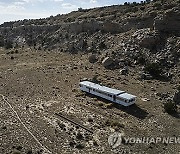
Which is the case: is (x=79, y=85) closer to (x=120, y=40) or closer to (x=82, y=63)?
(x=82, y=63)

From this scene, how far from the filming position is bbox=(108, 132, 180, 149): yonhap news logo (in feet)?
89.2

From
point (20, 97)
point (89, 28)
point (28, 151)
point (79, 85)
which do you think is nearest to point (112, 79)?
point (79, 85)

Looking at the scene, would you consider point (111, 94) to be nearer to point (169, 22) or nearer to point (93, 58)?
point (93, 58)

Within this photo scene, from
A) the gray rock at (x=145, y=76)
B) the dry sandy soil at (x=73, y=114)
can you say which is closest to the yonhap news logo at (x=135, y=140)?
the dry sandy soil at (x=73, y=114)

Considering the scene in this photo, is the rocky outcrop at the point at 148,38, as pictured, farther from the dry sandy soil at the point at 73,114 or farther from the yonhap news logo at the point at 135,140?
the yonhap news logo at the point at 135,140

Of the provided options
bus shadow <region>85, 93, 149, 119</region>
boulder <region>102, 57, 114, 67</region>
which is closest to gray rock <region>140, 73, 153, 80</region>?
boulder <region>102, 57, 114, 67</region>

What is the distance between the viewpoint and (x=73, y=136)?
27.8 meters

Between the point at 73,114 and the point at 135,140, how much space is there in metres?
8.20

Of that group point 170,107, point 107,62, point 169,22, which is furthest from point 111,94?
point 169,22

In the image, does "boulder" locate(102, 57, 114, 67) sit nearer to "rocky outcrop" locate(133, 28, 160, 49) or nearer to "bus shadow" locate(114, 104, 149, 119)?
"rocky outcrop" locate(133, 28, 160, 49)

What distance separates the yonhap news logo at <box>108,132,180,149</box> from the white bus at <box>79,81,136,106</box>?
6.65 m

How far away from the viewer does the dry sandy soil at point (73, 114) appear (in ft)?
86.9

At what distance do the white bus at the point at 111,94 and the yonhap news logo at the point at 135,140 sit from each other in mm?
6652

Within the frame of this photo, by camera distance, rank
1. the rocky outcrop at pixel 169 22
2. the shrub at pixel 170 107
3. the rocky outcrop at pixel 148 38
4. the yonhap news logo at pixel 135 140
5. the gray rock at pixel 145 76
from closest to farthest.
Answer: the yonhap news logo at pixel 135 140 → the shrub at pixel 170 107 → the gray rock at pixel 145 76 → the rocky outcrop at pixel 148 38 → the rocky outcrop at pixel 169 22
